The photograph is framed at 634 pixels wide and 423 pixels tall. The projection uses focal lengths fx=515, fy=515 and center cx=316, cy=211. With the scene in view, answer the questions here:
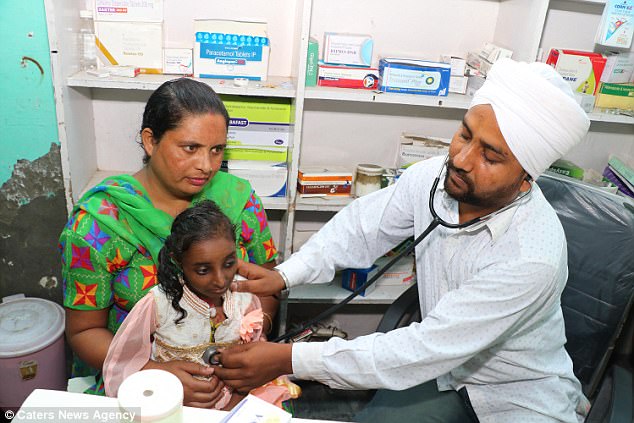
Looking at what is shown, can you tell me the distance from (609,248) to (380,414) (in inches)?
35.2

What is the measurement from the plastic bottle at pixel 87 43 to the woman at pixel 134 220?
0.81m

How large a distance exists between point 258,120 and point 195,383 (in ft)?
3.94

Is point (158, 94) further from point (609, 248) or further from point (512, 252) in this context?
point (609, 248)

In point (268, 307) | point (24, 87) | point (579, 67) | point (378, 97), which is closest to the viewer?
point (268, 307)

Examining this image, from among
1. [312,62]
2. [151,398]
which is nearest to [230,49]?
[312,62]

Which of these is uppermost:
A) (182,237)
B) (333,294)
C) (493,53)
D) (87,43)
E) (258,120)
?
(493,53)

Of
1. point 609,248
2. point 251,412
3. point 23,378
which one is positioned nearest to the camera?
point 251,412

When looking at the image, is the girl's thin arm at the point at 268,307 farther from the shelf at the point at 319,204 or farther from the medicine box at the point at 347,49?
A: the medicine box at the point at 347,49

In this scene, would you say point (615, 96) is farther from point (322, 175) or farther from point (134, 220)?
point (134, 220)

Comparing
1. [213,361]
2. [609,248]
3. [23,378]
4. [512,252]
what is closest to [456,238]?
[512,252]

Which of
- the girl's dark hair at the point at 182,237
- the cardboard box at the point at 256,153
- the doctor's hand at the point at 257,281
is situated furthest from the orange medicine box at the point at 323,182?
the girl's dark hair at the point at 182,237

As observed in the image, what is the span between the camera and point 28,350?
2.05 meters

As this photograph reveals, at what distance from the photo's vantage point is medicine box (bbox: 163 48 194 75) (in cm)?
214

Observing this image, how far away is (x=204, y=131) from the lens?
150cm
